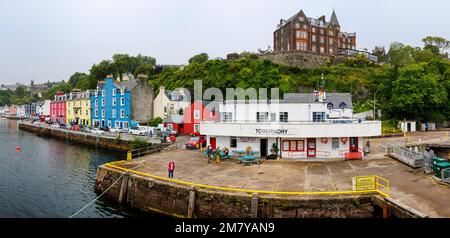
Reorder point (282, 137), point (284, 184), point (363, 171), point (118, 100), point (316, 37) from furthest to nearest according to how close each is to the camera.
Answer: point (316, 37) → point (118, 100) → point (282, 137) → point (363, 171) → point (284, 184)

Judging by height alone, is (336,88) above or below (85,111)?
above

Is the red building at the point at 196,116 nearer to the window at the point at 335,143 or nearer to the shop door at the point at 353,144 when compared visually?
the window at the point at 335,143

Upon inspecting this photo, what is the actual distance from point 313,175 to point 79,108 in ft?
219

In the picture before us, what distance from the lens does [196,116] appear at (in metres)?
46.6

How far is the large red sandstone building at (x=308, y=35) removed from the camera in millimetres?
77750

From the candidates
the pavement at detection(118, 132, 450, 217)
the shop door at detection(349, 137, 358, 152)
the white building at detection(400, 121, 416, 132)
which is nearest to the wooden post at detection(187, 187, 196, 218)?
the pavement at detection(118, 132, 450, 217)

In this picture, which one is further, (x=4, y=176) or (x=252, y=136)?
(x=4, y=176)

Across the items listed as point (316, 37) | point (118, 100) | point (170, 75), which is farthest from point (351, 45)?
point (118, 100)

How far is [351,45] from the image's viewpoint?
312 feet

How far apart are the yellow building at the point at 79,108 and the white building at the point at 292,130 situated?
4989 cm

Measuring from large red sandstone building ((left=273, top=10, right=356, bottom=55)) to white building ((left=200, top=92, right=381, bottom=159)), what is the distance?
1987 inches
